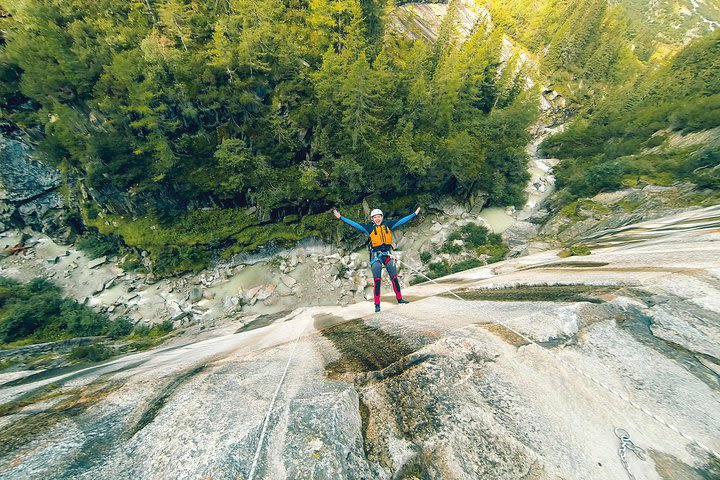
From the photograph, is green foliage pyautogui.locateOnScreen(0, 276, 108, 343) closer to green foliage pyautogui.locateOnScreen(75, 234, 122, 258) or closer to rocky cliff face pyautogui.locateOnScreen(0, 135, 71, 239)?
green foliage pyautogui.locateOnScreen(75, 234, 122, 258)

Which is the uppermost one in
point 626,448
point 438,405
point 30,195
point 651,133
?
point 30,195

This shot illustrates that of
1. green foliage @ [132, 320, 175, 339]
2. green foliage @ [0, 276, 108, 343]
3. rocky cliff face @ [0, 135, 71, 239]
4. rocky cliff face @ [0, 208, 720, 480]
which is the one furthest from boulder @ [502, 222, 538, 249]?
rocky cliff face @ [0, 135, 71, 239]

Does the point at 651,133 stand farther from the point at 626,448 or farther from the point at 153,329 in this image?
the point at 153,329

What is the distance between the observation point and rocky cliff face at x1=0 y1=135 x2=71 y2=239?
2036 centimetres

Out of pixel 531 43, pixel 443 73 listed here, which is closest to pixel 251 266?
pixel 443 73

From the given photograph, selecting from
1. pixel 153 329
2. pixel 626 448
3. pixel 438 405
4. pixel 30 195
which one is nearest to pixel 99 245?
pixel 30 195

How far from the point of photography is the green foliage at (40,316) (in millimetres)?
15172

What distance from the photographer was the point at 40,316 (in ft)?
52.9

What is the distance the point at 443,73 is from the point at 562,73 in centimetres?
4427

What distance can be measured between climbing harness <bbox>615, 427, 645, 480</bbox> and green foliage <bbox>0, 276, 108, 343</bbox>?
23.0 meters

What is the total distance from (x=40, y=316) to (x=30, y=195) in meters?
11.6

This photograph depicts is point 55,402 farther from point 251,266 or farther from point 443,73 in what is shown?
point 443,73

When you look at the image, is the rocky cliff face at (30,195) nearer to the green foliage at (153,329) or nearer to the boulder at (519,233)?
the green foliage at (153,329)

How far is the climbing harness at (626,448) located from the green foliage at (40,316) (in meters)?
23.0
